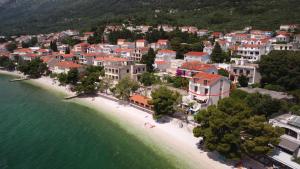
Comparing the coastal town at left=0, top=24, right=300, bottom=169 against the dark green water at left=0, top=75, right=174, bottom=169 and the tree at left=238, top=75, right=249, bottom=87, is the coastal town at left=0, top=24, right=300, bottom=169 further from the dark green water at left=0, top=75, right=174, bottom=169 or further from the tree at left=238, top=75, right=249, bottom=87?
the dark green water at left=0, top=75, right=174, bottom=169

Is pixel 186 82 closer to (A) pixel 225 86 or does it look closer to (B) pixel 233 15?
(A) pixel 225 86

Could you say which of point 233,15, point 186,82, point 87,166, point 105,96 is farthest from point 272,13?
point 87,166

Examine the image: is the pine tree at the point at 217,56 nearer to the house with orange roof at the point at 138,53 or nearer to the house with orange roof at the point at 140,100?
the house with orange roof at the point at 138,53

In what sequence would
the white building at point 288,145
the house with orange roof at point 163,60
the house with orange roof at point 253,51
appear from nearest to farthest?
the white building at point 288,145 < the house with orange roof at point 163,60 < the house with orange roof at point 253,51

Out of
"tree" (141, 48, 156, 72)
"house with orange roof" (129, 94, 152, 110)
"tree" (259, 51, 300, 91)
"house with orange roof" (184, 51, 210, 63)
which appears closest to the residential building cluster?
"house with orange roof" (184, 51, 210, 63)

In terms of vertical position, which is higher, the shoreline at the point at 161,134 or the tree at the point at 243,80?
the tree at the point at 243,80

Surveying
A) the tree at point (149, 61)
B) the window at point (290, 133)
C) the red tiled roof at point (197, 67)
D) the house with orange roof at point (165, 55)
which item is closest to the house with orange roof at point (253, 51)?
the house with orange roof at point (165, 55)

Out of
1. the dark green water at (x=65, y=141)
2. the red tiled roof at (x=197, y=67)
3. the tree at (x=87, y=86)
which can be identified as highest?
the red tiled roof at (x=197, y=67)
